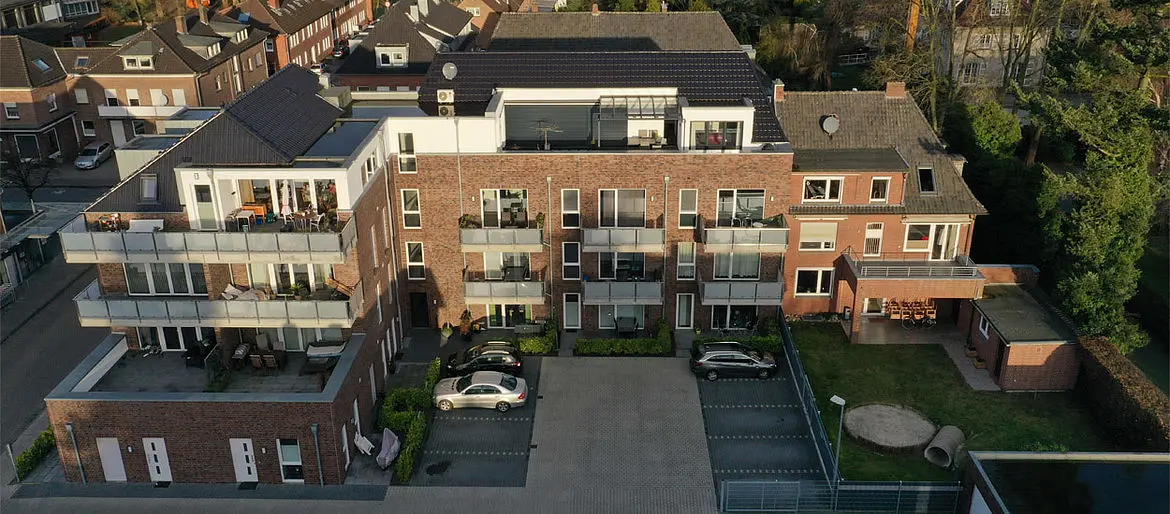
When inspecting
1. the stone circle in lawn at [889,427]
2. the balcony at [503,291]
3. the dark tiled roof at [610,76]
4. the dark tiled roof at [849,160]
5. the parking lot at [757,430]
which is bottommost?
the parking lot at [757,430]

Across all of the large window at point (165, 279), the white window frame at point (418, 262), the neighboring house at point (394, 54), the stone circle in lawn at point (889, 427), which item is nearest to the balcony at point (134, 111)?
the neighboring house at point (394, 54)

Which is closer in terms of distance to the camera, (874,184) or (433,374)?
(433,374)

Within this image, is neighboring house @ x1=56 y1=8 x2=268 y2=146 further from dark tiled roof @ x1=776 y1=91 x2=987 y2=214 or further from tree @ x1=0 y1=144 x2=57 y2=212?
dark tiled roof @ x1=776 y1=91 x2=987 y2=214

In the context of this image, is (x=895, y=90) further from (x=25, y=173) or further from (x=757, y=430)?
(x=25, y=173)

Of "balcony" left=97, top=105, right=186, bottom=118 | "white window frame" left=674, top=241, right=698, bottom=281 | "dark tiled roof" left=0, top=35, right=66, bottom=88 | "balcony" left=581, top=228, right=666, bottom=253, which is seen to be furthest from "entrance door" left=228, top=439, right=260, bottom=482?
"dark tiled roof" left=0, top=35, right=66, bottom=88

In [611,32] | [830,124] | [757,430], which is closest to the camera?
[757,430]

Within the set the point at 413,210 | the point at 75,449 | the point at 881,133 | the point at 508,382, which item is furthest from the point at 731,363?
the point at 75,449

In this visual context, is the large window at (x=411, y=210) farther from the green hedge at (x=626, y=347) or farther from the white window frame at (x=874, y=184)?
the white window frame at (x=874, y=184)

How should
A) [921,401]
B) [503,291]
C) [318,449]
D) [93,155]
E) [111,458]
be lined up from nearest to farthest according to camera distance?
1. [318,449]
2. [111,458]
3. [921,401]
4. [503,291]
5. [93,155]

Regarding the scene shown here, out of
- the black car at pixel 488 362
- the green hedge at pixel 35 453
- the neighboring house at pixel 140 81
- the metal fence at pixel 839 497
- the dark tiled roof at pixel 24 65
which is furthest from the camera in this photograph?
the neighboring house at pixel 140 81
